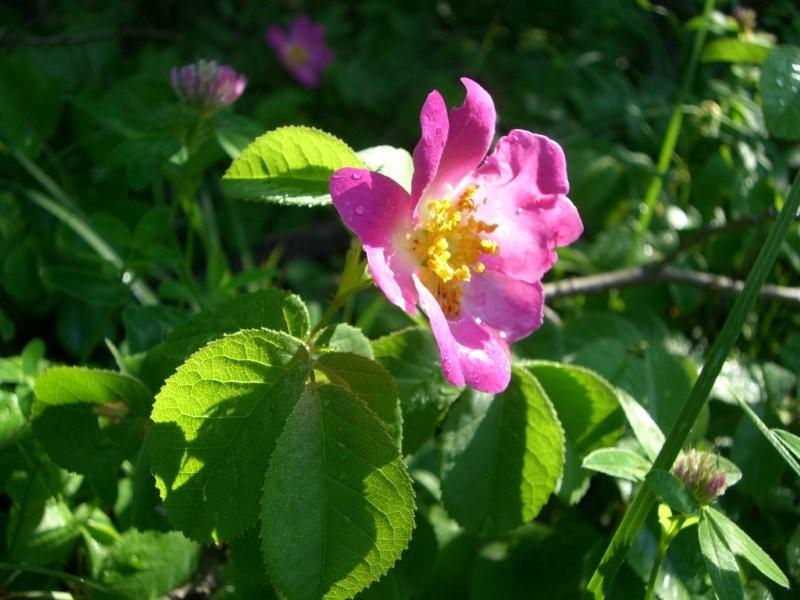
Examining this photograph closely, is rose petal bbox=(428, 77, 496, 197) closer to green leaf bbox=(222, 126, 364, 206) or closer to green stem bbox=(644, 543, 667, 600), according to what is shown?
green leaf bbox=(222, 126, 364, 206)

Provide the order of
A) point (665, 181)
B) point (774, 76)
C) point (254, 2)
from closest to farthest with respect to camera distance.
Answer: point (774, 76)
point (665, 181)
point (254, 2)

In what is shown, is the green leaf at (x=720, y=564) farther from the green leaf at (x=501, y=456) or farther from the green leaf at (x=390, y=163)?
the green leaf at (x=390, y=163)

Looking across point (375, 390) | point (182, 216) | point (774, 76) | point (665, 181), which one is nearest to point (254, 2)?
point (182, 216)

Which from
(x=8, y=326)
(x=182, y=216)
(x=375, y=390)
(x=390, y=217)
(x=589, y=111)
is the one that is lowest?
(x=182, y=216)

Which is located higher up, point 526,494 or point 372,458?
point 372,458

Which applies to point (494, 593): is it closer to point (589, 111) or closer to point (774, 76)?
point (774, 76)

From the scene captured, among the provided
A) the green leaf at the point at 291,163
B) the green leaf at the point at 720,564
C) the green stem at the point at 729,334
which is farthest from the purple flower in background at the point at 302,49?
the green leaf at the point at 720,564

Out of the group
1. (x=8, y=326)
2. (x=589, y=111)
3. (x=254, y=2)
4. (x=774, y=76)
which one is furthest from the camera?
(x=254, y=2)
